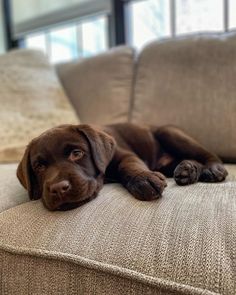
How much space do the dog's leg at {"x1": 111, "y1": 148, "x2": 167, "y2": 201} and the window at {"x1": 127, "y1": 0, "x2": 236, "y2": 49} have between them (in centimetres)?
104

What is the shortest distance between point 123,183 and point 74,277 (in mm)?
429

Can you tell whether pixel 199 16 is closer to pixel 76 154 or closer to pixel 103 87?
pixel 103 87

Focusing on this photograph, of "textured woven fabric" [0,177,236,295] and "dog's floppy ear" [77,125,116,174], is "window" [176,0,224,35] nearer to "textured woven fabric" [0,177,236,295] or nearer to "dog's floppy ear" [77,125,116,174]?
"dog's floppy ear" [77,125,116,174]

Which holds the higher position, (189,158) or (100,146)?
(100,146)

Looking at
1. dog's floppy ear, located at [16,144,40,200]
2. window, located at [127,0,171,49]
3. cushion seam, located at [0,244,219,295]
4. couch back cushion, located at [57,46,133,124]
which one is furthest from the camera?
window, located at [127,0,171,49]

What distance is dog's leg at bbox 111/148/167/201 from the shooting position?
1.02 meters

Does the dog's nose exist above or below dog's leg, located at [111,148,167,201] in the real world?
above

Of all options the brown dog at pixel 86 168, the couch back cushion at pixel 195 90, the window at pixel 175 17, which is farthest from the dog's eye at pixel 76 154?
the window at pixel 175 17

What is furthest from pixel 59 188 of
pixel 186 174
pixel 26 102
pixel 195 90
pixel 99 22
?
pixel 99 22

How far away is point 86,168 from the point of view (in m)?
1.16

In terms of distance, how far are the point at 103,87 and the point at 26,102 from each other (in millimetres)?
399

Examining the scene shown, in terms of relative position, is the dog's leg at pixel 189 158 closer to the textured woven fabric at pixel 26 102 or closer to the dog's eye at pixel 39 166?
the dog's eye at pixel 39 166

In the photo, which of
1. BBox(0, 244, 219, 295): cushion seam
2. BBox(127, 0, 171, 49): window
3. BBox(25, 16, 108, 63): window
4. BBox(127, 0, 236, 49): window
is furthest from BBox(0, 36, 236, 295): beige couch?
BBox(25, 16, 108, 63): window

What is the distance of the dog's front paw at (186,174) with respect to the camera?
1194mm
